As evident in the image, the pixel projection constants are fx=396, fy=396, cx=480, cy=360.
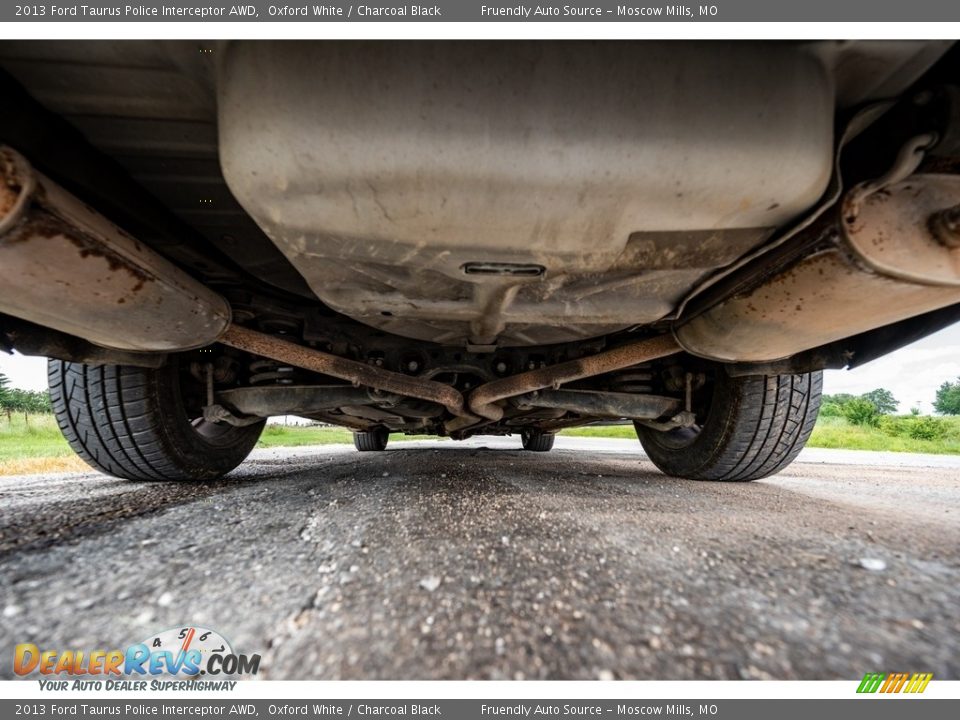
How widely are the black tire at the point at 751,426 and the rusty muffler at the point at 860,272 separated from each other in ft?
1.86

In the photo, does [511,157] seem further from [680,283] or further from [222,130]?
[680,283]

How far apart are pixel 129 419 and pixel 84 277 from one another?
808mm

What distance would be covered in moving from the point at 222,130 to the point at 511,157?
35 centimetres

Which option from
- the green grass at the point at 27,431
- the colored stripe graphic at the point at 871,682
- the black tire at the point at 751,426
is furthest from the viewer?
the green grass at the point at 27,431

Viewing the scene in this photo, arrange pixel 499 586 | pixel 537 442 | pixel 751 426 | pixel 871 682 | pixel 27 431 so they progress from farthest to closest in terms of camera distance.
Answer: pixel 27 431, pixel 537 442, pixel 751 426, pixel 499 586, pixel 871 682

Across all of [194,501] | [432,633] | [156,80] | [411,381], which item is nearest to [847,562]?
[432,633]

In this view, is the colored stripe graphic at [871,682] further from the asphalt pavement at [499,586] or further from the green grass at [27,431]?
the green grass at [27,431]

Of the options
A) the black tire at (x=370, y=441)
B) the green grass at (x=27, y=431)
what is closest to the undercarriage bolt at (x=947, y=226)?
the black tire at (x=370, y=441)

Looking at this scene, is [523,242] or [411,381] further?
[411,381]

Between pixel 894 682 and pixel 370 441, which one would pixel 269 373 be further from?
pixel 370 441

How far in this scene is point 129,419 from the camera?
121 cm

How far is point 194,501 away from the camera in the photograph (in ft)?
3.44

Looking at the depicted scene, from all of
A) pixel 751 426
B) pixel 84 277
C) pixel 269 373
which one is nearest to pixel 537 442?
pixel 751 426

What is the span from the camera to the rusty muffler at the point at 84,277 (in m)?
0.51
